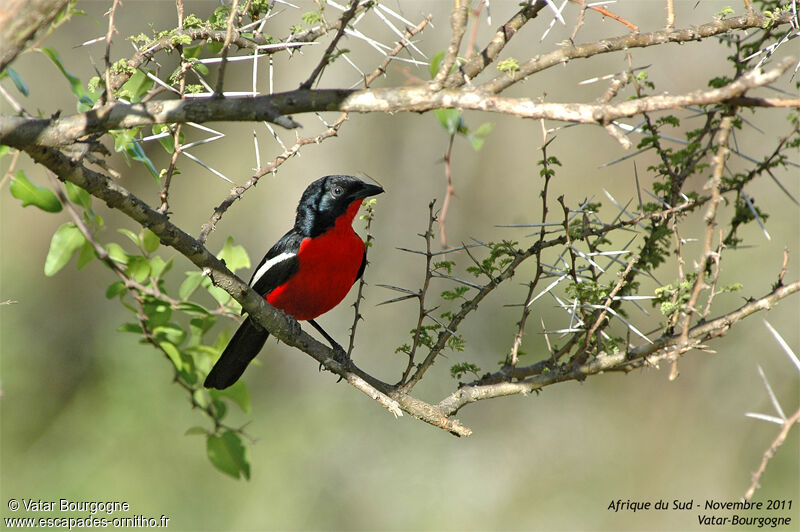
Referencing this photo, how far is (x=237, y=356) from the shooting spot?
461 cm

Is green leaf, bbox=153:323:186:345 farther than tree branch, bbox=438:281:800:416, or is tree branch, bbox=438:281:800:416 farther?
green leaf, bbox=153:323:186:345

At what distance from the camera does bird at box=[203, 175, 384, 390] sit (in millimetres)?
4930

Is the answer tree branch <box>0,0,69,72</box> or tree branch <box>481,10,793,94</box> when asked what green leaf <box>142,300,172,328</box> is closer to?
tree branch <box>0,0,69,72</box>

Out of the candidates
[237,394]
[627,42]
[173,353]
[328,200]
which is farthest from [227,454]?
[627,42]

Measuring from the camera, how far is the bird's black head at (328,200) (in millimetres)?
5176

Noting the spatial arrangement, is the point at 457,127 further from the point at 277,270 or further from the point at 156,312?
the point at 277,270

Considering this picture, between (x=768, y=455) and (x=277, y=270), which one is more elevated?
(x=768, y=455)

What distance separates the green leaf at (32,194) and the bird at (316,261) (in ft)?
6.06

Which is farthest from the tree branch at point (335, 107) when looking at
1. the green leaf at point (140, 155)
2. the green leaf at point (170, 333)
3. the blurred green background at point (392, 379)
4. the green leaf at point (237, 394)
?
the blurred green background at point (392, 379)

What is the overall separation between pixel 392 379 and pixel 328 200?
442 centimetres

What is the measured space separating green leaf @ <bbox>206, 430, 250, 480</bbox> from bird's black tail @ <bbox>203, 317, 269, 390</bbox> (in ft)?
2.95

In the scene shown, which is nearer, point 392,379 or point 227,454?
point 227,454

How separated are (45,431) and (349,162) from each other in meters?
4.96

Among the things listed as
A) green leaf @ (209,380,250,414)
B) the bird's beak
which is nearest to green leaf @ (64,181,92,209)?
green leaf @ (209,380,250,414)
